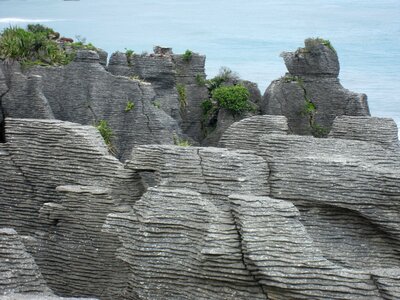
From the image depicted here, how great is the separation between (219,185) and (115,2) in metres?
74.5

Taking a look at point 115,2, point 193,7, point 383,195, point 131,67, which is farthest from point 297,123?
point 115,2

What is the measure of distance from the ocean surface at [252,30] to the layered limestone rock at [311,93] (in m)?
11.5

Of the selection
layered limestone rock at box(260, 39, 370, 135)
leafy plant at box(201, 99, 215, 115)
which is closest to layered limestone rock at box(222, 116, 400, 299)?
layered limestone rock at box(260, 39, 370, 135)

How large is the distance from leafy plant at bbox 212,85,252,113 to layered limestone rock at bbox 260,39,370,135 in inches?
34.2

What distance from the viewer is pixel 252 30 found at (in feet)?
207

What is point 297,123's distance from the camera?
27.1 metres

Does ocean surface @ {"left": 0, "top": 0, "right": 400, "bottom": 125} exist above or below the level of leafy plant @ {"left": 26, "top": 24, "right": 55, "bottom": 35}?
above

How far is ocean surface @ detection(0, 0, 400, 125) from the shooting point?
45.8 m

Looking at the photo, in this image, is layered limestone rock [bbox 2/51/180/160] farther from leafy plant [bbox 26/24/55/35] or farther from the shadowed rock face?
leafy plant [bbox 26/24/55/35]

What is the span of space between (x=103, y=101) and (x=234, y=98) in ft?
20.2

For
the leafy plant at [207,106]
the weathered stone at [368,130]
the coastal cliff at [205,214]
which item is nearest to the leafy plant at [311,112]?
the leafy plant at [207,106]

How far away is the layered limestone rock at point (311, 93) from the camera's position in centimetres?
2686

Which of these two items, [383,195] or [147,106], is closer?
[383,195]

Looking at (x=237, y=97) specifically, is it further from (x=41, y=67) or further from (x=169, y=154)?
(x=169, y=154)
